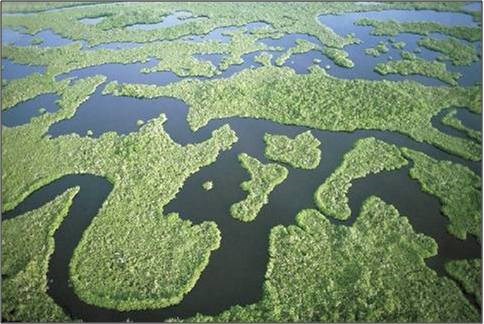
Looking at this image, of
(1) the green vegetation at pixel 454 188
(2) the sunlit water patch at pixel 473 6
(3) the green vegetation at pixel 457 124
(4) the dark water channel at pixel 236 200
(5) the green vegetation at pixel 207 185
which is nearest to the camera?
(4) the dark water channel at pixel 236 200

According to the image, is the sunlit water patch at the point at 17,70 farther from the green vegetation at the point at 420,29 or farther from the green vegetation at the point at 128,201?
the green vegetation at the point at 420,29

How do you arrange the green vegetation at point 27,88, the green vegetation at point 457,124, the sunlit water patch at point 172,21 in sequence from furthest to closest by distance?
the sunlit water patch at point 172,21 → the green vegetation at point 27,88 → the green vegetation at point 457,124

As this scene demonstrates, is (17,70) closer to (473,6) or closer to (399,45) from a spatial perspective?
(399,45)

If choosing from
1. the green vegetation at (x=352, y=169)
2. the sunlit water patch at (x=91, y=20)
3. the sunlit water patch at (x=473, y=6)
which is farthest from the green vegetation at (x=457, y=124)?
the sunlit water patch at (x=91, y=20)

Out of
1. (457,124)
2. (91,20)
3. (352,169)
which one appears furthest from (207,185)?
(91,20)

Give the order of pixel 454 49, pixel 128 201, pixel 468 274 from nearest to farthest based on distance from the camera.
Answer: pixel 468 274 < pixel 128 201 < pixel 454 49

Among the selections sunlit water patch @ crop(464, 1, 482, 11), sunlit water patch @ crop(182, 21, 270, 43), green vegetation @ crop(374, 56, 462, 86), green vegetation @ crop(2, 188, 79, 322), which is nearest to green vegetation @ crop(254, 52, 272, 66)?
sunlit water patch @ crop(182, 21, 270, 43)

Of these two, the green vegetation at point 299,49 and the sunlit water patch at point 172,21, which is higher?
the green vegetation at point 299,49

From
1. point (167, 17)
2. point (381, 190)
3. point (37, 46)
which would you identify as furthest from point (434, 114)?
point (37, 46)

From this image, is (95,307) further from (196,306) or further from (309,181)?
(309,181)
